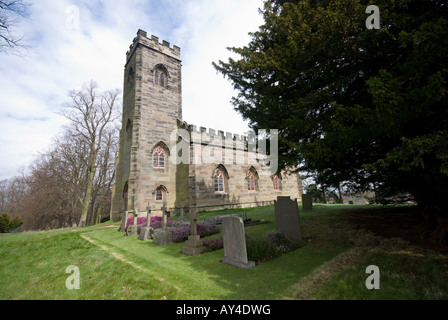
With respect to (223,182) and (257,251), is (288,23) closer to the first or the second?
(257,251)

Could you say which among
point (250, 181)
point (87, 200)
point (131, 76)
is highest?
point (131, 76)

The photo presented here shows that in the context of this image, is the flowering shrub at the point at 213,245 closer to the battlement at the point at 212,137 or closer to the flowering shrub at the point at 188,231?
the flowering shrub at the point at 188,231

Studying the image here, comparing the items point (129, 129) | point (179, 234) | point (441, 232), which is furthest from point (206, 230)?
point (129, 129)

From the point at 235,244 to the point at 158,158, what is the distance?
1355 centimetres

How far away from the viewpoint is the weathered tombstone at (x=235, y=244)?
17.2 feet

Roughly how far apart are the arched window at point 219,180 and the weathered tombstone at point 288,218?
10.7 meters

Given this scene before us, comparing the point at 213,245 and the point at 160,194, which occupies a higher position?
the point at 160,194

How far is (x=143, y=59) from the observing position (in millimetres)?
18234

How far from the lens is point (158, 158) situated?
17453mm

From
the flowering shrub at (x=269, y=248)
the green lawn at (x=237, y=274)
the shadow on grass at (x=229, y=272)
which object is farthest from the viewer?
the flowering shrub at (x=269, y=248)

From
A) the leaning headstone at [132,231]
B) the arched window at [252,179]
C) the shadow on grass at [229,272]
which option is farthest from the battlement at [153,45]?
the shadow on grass at [229,272]

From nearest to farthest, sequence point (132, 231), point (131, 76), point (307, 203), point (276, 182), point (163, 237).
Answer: point (163, 237)
point (132, 231)
point (307, 203)
point (131, 76)
point (276, 182)

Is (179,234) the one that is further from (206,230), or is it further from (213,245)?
(213,245)

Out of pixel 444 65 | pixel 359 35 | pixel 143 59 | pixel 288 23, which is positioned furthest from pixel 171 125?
pixel 444 65
